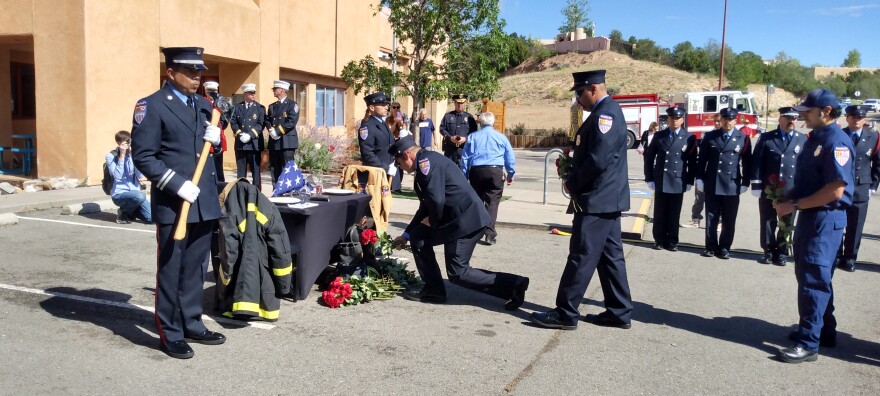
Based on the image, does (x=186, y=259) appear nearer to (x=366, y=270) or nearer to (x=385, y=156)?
(x=366, y=270)

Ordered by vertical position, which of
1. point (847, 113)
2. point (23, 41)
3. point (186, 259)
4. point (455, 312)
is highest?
point (23, 41)

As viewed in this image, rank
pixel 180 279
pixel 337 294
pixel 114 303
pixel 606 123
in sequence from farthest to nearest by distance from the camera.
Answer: pixel 337 294
pixel 114 303
pixel 606 123
pixel 180 279

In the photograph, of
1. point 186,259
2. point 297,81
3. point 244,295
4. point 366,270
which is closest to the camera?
point 186,259

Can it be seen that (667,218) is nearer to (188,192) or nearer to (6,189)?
(188,192)

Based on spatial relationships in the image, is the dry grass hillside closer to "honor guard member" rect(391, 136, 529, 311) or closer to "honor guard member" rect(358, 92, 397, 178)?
"honor guard member" rect(358, 92, 397, 178)

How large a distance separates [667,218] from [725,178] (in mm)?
904

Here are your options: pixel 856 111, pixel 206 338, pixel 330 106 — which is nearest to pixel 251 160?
pixel 206 338

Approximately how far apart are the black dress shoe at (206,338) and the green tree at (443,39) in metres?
8.50

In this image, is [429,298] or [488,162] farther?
[488,162]

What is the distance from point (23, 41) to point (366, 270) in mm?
10746

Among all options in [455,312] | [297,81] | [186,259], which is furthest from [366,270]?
[297,81]

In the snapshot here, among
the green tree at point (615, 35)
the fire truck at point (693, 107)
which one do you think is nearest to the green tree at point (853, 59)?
the green tree at point (615, 35)

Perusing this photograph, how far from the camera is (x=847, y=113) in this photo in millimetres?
8266

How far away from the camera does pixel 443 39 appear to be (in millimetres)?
13297
